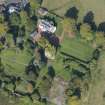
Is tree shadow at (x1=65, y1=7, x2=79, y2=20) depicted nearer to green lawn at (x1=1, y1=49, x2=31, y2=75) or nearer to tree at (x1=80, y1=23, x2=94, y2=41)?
tree at (x1=80, y1=23, x2=94, y2=41)

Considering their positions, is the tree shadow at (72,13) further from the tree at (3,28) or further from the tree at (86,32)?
the tree at (3,28)

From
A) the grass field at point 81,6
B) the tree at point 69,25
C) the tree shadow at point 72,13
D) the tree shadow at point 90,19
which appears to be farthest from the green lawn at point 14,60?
the tree shadow at point 90,19

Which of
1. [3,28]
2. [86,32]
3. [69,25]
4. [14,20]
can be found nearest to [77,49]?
[86,32]

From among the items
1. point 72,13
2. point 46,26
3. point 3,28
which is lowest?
point 3,28

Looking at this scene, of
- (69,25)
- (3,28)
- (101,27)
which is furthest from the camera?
(101,27)

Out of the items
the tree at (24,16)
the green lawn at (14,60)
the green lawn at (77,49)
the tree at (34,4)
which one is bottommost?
the green lawn at (14,60)

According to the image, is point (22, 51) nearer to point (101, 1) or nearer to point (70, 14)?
point (70, 14)

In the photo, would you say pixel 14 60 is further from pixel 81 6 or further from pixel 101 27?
pixel 101 27
